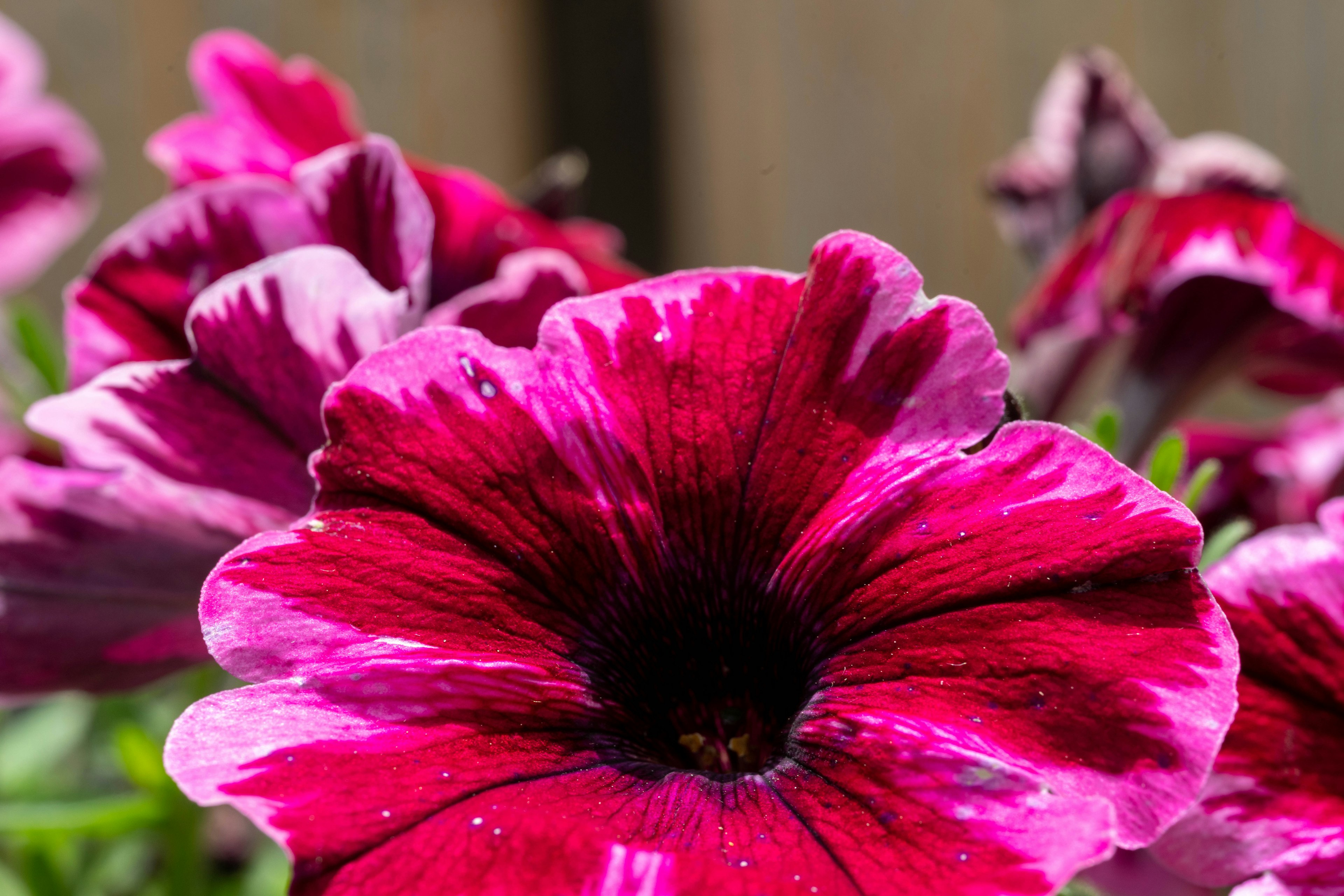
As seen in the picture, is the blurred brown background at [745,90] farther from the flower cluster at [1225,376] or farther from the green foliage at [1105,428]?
the green foliage at [1105,428]

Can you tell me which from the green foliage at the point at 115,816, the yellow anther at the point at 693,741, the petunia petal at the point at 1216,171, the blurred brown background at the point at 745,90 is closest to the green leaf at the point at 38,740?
the green foliage at the point at 115,816

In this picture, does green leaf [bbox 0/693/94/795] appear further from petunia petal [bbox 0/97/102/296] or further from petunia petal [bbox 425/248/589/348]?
petunia petal [bbox 425/248/589/348]

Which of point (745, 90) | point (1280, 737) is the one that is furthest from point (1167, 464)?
point (745, 90)

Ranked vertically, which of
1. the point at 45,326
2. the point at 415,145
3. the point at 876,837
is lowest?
the point at 415,145

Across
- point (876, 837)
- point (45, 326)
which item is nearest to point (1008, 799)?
point (876, 837)

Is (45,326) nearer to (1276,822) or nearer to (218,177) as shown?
(218,177)

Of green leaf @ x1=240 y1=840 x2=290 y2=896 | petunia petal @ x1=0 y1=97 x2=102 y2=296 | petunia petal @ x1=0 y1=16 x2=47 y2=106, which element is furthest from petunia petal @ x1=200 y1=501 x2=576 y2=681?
petunia petal @ x1=0 y1=16 x2=47 y2=106
